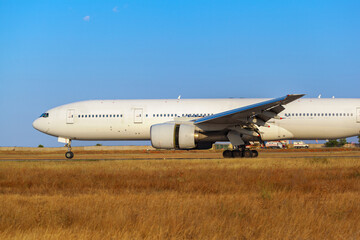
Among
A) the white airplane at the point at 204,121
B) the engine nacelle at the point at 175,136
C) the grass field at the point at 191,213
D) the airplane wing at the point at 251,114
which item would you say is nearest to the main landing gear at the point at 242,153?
the white airplane at the point at 204,121

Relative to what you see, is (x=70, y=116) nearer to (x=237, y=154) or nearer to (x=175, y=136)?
(x=175, y=136)

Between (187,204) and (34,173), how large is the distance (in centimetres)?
809

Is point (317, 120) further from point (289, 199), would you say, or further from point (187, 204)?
point (187, 204)

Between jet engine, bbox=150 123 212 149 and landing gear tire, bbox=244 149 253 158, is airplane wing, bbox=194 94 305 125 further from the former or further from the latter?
landing gear tire, bbox=244 149 253 158

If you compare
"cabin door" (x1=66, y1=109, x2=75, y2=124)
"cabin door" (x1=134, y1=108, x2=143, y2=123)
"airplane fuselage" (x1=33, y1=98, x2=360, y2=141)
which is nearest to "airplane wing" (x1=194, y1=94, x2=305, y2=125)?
"airplane fuselage" (x1=33, y1=98, x2=360, y2=141)

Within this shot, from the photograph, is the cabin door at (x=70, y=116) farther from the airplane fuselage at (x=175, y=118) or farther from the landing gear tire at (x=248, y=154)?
the landing gear tire at (x=248, y=154)

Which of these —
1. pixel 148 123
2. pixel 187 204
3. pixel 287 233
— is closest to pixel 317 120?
pixel 148 123

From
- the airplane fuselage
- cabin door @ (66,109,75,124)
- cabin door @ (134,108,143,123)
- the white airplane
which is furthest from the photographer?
cabin door @ (66,109,75,124)

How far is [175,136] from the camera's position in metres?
20.4

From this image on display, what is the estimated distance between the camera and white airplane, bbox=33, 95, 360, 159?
20344mm

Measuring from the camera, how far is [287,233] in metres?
4.95

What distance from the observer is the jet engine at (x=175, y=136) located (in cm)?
2012

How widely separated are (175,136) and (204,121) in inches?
62.0

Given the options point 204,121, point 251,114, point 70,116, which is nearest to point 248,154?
point 251,114
